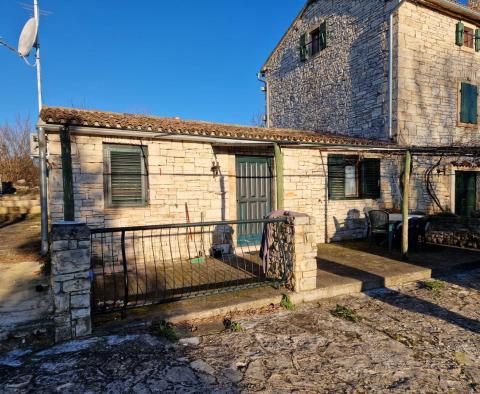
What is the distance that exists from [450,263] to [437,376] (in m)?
4.20

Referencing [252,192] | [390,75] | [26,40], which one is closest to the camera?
[26,40]

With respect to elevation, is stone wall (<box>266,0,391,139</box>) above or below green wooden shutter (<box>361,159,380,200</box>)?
above

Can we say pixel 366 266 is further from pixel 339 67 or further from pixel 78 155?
pixel 339 67

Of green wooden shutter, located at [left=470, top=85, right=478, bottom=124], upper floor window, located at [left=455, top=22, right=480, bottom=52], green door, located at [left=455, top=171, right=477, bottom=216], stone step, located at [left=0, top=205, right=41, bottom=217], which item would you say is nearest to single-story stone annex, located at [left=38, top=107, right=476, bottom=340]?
green door, located at [left=455, top=171, right=477, bottom=216]

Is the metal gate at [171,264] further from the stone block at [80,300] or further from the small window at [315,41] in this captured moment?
the small window at [315,41]

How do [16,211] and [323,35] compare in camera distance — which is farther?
[16,211]

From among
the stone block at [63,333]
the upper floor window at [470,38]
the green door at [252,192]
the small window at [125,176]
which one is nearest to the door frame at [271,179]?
the green door at [252,192]

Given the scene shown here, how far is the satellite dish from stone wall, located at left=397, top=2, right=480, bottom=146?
9.75 m

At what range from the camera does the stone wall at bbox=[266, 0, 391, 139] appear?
31.5ft

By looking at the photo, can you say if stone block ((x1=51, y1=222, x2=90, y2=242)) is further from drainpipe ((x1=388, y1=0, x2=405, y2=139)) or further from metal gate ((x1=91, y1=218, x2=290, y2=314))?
drainpipe ((x1=388, y1=0, x2=405, y2=139))

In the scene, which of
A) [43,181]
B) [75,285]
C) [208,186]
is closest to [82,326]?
[75,285]

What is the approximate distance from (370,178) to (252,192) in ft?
12.3

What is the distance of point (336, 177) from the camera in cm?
864

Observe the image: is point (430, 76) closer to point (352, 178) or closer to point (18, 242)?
point (352, 178)
